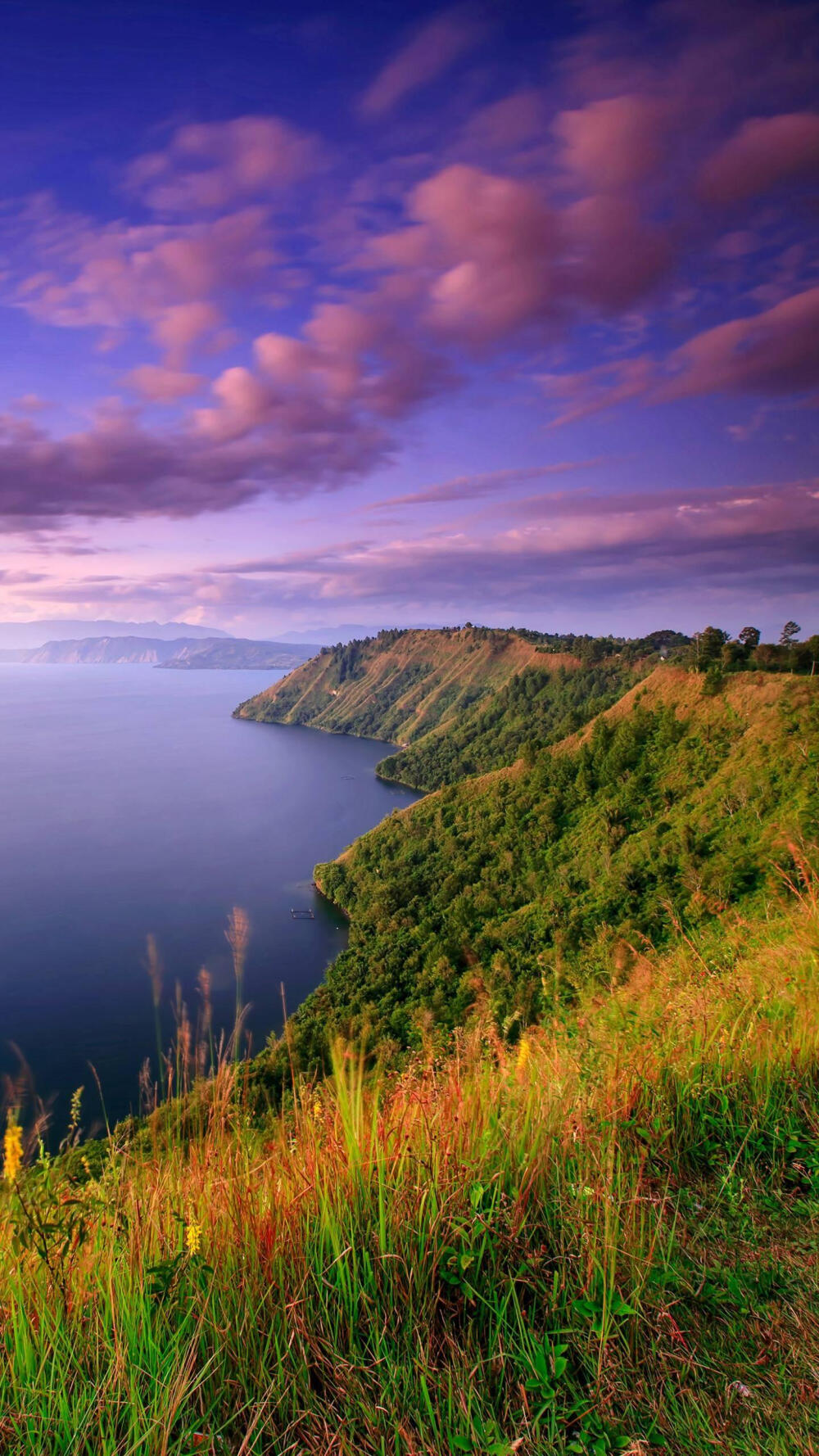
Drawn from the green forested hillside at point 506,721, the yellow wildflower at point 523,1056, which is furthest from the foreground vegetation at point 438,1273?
the green forested hillside at point 506,721

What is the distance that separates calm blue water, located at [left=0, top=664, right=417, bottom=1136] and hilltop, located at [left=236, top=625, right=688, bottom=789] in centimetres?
1422

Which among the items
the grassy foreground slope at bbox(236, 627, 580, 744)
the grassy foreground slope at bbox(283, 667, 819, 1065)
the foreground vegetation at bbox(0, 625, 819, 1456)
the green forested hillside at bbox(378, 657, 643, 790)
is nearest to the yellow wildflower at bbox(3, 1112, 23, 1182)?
the foreground vegetation at bbox(0, 625, 819, 1456)

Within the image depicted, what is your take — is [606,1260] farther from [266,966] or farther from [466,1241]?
[266,966]

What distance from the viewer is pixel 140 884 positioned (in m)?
66.5

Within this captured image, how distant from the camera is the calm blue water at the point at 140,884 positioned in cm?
4134

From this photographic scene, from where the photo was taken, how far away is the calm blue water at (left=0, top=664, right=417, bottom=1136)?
1628 inches

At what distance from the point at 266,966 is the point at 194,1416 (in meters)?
53.2

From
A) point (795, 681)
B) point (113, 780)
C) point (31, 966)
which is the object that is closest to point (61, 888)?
point (31, 966)

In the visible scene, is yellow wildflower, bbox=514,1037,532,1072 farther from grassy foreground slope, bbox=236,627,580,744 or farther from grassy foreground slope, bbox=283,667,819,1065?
grassy foreground slope, bbox=236,627,580,744

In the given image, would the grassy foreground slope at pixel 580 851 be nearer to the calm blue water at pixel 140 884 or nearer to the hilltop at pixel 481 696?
the calm blue water at pixel 140 884

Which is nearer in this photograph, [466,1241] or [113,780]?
[466,1241]

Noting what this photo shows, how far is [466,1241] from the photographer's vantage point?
1896 mm

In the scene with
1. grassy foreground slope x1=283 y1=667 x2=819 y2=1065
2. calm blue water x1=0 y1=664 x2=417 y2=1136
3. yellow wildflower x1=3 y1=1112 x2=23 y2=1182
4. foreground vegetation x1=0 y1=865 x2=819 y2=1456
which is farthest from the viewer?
calm blue water x1=0 y1=664 x2=417 y2=1136

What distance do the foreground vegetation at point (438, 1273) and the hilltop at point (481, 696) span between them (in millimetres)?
53552
